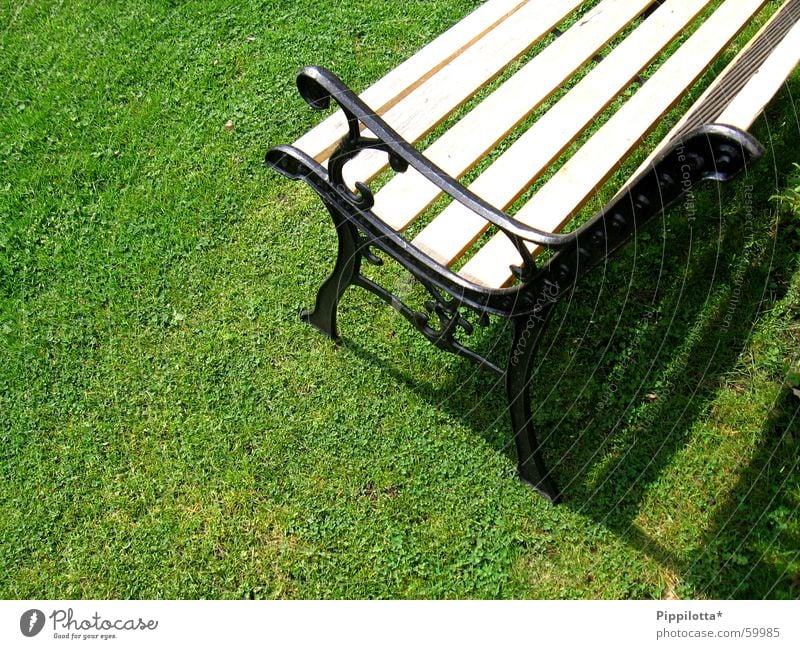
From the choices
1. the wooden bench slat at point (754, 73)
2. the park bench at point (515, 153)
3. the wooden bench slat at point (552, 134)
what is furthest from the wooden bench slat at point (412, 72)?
the wooden bench slat at point (754, 73)

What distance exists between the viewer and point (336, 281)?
287 centimetres

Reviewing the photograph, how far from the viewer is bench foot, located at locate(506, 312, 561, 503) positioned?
2.29m

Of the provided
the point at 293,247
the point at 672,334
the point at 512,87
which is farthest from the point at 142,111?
the point at 672,334

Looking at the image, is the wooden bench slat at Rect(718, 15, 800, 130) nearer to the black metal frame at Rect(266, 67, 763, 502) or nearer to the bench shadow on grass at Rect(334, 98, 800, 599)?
the black metal frame at Rect(266, 67, 763, 502)

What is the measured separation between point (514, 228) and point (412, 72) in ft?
3.32

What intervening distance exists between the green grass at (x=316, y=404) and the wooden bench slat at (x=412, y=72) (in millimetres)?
915

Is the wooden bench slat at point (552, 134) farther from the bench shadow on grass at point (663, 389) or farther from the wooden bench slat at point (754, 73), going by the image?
the bench shadow on grass at point (663, 389)

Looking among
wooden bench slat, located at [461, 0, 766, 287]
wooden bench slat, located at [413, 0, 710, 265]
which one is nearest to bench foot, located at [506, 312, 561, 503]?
wooden bench slat, located at [461, 0, 766, 287]

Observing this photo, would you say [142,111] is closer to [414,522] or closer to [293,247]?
[293,247]

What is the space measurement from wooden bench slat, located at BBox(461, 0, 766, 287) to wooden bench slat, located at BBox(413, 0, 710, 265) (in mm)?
62

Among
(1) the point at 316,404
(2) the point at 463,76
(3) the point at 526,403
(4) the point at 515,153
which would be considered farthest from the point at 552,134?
(1) the point at 316,404

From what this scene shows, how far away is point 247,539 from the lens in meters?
2.80

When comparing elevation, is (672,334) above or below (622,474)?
above
